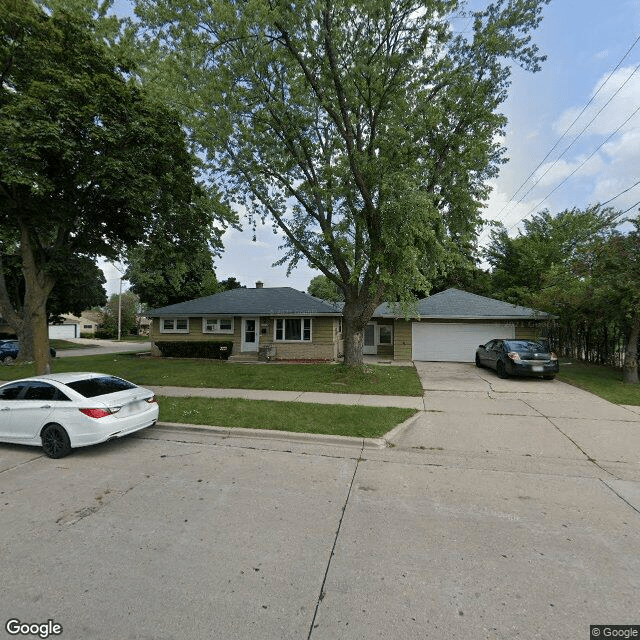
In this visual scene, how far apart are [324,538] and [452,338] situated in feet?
58.0

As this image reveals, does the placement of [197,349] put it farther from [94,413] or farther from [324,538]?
[324,538]

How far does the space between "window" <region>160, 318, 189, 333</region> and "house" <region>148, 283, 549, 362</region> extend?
63mm

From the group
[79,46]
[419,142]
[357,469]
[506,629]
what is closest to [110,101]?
[79,46]

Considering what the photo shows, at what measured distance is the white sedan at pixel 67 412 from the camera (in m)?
5.80

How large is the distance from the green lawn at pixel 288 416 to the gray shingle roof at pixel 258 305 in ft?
34.4

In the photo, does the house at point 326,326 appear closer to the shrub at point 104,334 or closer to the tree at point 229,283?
the tree at point 229,283

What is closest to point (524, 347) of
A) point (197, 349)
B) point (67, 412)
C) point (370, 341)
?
point (370, 341)

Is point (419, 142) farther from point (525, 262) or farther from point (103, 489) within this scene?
point (525, 262)

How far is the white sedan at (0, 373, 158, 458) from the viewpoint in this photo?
5805 millimetres

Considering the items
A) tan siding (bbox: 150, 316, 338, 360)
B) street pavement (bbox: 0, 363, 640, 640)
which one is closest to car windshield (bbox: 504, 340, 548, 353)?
street pavement (bbox: 0, 363, 640, 640)

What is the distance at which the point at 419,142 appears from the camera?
12289mm

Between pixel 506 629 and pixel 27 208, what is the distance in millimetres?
14284

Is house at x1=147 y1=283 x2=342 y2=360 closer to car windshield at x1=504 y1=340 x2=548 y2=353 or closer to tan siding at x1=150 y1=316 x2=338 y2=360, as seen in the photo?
tan siding at x1=150 y1=316 x2=338 y2=360

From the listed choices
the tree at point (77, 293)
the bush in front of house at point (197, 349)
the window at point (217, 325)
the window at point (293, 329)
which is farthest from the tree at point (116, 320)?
the window at point (293, 329)
